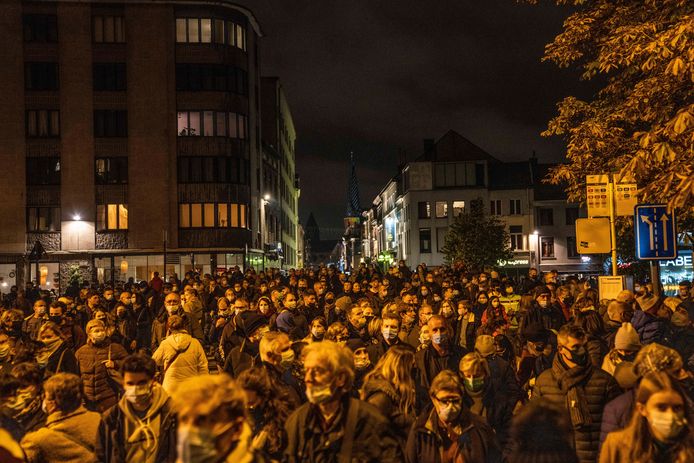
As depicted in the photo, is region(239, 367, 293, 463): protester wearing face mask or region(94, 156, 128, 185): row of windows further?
region(94, 156, 128, 185): row of windows

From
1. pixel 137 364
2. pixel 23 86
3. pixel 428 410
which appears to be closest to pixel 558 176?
pixel 428 410

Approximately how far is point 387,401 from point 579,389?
1576 mm

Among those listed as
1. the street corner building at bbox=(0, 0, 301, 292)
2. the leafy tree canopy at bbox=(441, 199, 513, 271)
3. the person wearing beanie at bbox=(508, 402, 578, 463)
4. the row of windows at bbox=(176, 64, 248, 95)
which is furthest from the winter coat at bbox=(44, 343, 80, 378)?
the leafy tree canopy at bbox=(441, 199, 513, 271)

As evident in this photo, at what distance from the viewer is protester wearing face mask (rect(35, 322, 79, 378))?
25.4 feet

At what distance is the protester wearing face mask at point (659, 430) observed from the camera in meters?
3.90

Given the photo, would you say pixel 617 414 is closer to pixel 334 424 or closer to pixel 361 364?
pixel 334 424

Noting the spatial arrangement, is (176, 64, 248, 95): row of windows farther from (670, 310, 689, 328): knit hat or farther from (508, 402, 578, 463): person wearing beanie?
(508, 402, 578, 463): person wearing beanie

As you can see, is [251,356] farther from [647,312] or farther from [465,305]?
[647,312]

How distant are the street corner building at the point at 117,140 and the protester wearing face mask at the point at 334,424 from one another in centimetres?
4242

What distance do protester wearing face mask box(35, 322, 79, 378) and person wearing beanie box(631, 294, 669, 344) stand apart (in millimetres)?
6971

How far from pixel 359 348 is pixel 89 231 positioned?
41.5m

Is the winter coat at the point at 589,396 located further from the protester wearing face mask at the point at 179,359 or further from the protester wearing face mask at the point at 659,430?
the protester wearing face mask at the point at 179,359

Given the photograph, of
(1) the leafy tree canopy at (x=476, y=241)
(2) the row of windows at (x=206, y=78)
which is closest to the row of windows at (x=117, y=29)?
(2) the row of windows at (x=206, y=78)

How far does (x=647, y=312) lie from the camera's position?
389 inches
